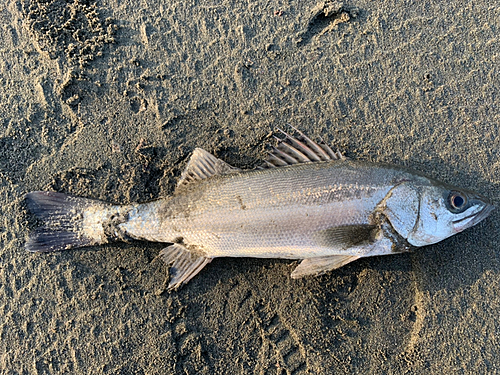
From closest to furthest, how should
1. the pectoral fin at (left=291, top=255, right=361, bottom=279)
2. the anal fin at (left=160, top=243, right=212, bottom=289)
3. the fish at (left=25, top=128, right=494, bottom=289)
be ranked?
the fish at (left=25, top=128, right=494, bottom=289)
the pectoral fin at (left=291, top=255, right=361, bottom=279)
the anal fin at (left=160, top=243, right=212, bottom=289)

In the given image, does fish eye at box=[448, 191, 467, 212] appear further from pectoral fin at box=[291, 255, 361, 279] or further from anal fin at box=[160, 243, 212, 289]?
anal fin at box=[160, 243, 212, 289]

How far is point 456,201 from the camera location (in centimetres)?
330

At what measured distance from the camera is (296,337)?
3.60 m

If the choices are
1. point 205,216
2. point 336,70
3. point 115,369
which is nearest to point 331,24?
point 336,70

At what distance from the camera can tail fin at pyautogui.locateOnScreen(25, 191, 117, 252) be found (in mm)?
3621

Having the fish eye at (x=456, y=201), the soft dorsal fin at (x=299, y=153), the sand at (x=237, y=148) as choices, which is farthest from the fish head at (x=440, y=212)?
the soft dorsal fin at (x=299, y=153)

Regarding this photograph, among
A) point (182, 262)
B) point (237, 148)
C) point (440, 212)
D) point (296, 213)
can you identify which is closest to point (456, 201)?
point (440, 212)

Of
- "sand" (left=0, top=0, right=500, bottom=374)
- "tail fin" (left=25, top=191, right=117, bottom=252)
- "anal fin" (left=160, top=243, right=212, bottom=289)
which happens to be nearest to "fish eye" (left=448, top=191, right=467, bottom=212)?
"sand" (left=0, top=0, right=500, bottom=374)

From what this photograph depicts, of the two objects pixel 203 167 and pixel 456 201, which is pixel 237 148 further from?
pixel 456 201

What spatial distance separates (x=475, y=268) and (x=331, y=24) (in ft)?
10.6

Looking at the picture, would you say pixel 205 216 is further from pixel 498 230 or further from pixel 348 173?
pixel 498 230

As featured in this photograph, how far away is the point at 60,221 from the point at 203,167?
1.69m

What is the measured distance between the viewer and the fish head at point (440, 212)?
3.26 metres

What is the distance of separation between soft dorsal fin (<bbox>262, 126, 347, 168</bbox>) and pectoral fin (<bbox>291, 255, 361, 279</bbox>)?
1018 millimetres
